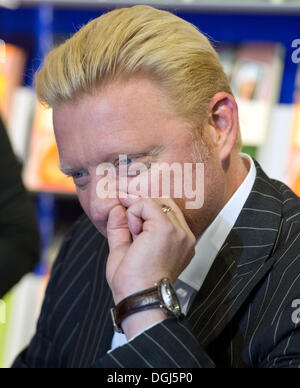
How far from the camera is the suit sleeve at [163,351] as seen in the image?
1001 mm

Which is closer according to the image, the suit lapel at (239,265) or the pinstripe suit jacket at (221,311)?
the pinstripe suit jacket at (221,311)

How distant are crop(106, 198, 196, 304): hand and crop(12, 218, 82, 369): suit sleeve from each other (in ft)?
1.57

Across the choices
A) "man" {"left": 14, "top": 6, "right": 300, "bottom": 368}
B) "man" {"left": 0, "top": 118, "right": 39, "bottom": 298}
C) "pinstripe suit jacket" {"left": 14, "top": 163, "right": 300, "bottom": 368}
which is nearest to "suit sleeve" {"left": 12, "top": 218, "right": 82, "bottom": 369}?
"pinstripe suit jacket" {"left": 14, "top": 163, "right": 300, "bottom": 368}

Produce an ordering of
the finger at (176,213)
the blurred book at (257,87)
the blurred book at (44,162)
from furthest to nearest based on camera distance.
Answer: the blurred book at (44,162), the blurred book at (257,87), the finger at (176,213)

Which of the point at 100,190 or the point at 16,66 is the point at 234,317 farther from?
the point at 16,66

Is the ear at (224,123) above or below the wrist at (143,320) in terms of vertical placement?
above

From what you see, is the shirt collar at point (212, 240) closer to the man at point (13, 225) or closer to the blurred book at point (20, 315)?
the man at point (13, 225)

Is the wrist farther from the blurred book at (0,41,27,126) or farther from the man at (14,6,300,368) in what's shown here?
the blurred book at (0,41,27,126)

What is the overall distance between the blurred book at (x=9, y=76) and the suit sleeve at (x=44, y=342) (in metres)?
1.61

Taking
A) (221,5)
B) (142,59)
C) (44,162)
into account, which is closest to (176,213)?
(142,59)

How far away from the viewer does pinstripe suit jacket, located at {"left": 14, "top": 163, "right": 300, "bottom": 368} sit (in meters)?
1.02

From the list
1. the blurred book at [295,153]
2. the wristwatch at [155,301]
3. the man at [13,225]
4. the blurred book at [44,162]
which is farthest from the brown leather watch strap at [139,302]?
the blurred book at [44,162]
